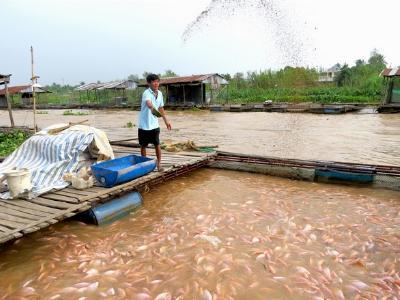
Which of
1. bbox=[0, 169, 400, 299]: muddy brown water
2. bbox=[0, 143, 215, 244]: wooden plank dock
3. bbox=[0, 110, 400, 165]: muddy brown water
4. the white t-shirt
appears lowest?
bbox=[0, 169, 400, 299]: muddy brown water

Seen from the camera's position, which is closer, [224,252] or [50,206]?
[224,252]

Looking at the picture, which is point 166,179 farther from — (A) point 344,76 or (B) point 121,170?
(A) point 344,76

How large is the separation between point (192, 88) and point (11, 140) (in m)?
22.9

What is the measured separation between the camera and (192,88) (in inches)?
1275

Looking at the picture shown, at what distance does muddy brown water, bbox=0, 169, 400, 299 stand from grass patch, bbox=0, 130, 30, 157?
19.7ft

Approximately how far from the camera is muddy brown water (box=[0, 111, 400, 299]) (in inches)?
130

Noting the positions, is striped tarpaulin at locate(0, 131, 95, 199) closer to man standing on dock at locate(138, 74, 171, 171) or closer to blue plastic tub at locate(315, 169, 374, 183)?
man standing on dock at locate(138, 74, 171, 171)

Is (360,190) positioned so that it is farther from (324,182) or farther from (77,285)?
(77,285)

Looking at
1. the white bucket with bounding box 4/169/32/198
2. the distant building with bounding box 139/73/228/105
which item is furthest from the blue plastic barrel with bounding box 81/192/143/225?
the distant building with bounding box 139/73/228/105

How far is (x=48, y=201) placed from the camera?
15.4 ft

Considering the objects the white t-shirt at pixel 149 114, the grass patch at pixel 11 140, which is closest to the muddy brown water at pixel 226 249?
the white t-shirt at pixel 149 114

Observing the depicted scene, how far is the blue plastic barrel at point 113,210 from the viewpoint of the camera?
4828 mm

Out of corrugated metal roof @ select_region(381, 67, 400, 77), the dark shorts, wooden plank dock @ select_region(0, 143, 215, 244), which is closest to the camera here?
wooden plank dock @ select_region(0, 143, 215, 244)

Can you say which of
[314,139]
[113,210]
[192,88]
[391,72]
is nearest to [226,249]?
[113,210]
